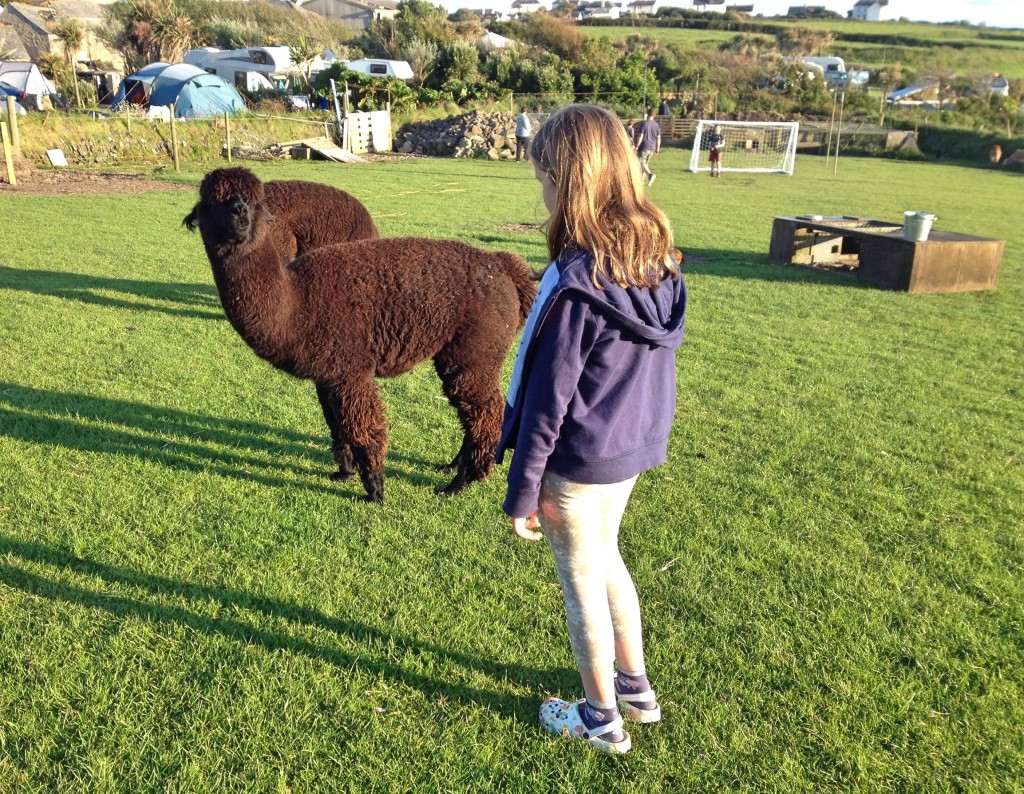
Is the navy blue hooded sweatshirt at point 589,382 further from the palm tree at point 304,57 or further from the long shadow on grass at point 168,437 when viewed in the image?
the palm tree at point 304,57

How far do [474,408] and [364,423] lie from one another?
65 cm

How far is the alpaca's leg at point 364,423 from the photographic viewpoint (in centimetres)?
420

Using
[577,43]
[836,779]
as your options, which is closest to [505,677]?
[836,779]

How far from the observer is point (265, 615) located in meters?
3.26

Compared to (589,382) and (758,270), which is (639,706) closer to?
(589,382)

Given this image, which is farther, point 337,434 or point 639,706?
point 337,434

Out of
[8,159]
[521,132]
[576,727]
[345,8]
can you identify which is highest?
[345,8]

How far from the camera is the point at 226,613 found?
3250 mm

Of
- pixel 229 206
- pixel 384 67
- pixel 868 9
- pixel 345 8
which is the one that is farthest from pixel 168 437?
pixel 868 9

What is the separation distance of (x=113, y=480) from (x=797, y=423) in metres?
4.58

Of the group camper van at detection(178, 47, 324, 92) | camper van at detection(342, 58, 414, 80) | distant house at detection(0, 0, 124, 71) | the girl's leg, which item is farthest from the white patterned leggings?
distant house at detection(0, 0, 124, 71)

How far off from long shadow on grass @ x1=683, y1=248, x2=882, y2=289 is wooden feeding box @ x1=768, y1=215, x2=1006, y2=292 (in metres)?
0.32

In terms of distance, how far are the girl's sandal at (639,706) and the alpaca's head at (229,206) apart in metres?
2.82

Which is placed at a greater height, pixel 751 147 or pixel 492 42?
pixel 492 42
